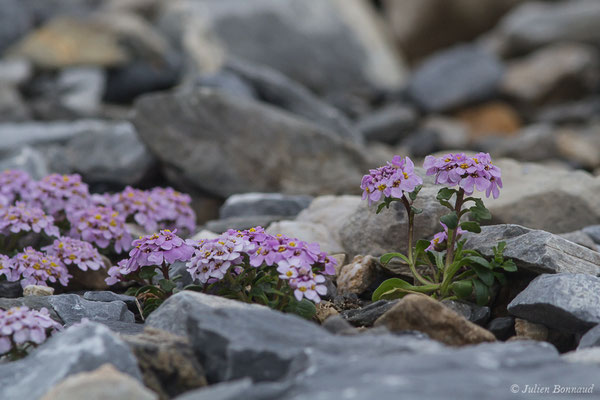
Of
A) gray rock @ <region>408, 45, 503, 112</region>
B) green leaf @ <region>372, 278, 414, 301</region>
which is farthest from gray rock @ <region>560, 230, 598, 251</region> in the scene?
gray rock @ <region>408, 45, 503, 112</region>

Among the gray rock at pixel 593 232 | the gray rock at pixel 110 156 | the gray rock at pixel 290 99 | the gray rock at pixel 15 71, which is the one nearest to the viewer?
the gray rock at pixel 593 232

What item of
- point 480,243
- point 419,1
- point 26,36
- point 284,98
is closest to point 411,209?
point 480,243

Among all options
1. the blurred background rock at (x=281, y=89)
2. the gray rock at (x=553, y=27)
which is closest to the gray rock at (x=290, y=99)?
the blurred background rock at (x=281, y=89)

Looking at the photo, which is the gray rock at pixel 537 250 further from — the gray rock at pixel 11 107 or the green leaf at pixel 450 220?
the gray rock at pixel 11 107

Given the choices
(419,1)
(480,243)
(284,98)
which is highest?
(419,1)

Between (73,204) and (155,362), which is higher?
(73,204)

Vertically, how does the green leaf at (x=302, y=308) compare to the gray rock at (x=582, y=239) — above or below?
below

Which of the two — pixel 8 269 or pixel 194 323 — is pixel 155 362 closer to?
pixel 194 323
